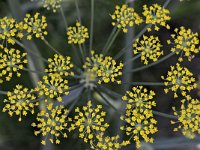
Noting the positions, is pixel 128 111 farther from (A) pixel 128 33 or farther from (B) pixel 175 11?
(B) pixel 175 11

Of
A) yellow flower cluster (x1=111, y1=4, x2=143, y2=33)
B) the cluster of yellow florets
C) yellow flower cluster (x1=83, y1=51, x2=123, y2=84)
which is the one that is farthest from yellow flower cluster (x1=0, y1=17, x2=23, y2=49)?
the cluster of yellow florets

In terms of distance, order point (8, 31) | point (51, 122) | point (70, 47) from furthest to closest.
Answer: point (70, 47), point (8, 31), point (51, 122)

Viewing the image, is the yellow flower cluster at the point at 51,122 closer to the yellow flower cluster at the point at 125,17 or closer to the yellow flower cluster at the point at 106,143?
the yellow flower cluster at the point at 106,143

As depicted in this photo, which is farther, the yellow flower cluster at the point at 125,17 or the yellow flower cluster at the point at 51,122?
the yellow flower cluster at the point at 125,17

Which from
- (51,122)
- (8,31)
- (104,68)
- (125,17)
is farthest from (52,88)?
(125,17)

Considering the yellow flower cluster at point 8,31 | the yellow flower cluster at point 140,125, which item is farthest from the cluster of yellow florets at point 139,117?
the yellow flower cluster at point 8,31

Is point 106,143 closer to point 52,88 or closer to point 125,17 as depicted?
point 52,88

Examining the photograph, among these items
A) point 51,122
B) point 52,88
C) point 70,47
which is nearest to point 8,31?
point 52,88

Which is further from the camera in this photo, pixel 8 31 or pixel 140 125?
pixel 8 31

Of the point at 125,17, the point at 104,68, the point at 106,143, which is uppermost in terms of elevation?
the point at 125,17

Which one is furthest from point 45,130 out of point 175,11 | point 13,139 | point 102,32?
point 175,11

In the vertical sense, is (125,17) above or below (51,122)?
above

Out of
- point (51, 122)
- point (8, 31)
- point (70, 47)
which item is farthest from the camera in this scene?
point (70, 47)
